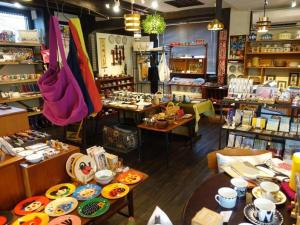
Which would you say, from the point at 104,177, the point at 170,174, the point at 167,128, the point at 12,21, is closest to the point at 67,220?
the point at 104,177

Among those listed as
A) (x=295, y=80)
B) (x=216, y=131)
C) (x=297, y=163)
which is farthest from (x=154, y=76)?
(x=297, y=163)

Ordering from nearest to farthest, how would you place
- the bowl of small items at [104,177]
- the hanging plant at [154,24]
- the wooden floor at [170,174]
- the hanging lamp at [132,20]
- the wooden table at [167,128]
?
the bowl of small items at [104,177], the wooden floor at [170,174], the hanging lamp at [132,20], the wooden table at [167,128], the hanging plant at [154,24]

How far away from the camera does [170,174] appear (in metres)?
3.40

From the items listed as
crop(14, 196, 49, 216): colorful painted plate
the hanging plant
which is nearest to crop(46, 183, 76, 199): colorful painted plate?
crop(14, 196, 49, 216): colorful painted plate

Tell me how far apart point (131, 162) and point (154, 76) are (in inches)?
164

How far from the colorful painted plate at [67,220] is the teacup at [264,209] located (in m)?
0.99

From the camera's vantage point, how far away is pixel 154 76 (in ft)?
24.5

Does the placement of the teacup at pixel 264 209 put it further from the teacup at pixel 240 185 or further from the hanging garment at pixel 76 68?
the hanging garment at pixel 76 68

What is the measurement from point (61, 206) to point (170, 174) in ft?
6.82

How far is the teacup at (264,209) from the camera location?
1.16 meters

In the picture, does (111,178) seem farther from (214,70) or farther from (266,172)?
(214,70)

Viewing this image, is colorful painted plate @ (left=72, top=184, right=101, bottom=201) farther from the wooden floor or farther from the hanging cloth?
the wooden floor

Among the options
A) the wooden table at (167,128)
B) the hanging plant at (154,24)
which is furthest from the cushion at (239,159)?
the hanging plant at (154,24)

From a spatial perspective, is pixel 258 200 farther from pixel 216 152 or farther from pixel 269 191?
pixel 216 152
